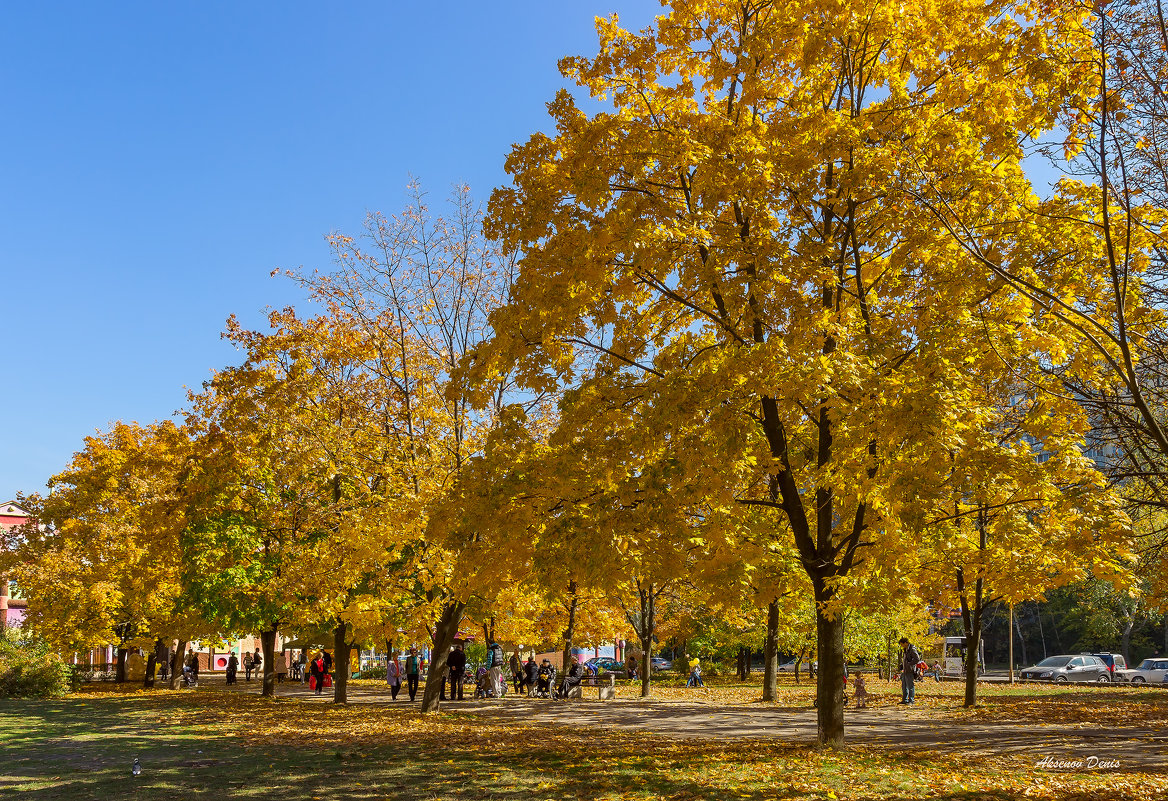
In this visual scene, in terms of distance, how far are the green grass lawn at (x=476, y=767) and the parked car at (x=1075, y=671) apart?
37363 millimetres

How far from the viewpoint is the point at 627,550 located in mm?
10883

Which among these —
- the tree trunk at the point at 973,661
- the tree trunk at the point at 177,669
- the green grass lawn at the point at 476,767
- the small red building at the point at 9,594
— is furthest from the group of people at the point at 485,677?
the small red building at the point at 9,594

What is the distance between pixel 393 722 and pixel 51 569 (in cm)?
1906

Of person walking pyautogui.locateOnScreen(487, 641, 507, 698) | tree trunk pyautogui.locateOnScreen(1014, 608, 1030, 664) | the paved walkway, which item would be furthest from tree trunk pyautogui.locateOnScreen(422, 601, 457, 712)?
tree trunk pyautogui.locateOnScreen(1014, 608, 1030, 664)

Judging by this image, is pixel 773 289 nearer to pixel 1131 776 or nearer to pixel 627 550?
pixel 627 550

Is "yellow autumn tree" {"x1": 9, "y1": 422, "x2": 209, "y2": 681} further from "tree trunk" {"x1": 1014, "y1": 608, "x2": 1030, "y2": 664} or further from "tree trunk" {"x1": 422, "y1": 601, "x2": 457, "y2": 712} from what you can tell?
"tree trunk" {"x1": 1014, "y1": 608, "x2": 1030, "y2": 664}

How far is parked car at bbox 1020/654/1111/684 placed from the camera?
4283 cm

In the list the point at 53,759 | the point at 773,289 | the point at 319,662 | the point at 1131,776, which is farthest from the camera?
the point at 319,662

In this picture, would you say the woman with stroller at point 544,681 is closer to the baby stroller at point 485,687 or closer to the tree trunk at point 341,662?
the baby stroller at point 485,687

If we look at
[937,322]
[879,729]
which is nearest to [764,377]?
[937,322]

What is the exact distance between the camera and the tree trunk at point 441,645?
1923cm

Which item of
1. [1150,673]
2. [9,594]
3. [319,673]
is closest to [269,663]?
[319,673]

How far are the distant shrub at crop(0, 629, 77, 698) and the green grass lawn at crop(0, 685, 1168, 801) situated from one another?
1437 centimetres

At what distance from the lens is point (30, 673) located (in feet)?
96.3
